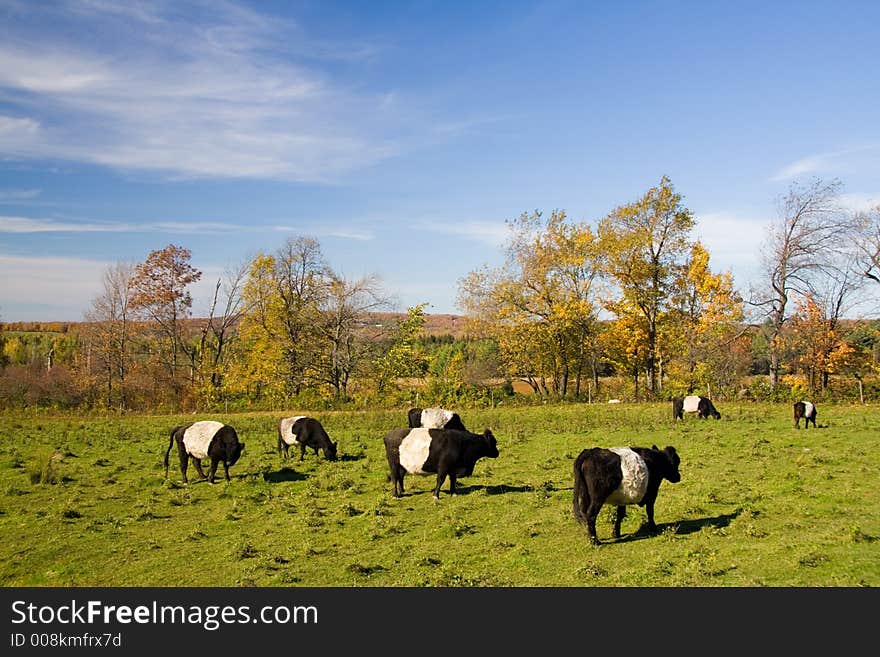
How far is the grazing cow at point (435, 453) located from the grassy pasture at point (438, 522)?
0.59m

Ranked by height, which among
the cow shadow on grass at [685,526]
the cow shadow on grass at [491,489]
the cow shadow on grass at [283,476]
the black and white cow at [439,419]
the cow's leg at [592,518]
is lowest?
the cow shadow on grass at [283,476]

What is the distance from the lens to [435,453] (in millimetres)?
15898

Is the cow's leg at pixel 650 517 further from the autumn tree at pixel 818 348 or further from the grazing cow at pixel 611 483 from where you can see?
the autumn tree at pixel 818 348

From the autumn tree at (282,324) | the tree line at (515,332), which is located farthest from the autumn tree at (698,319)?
the autumn tree at (282,324)

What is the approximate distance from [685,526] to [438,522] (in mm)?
4804

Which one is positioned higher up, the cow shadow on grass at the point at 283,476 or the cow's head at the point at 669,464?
the cow's head at the point at 669,464

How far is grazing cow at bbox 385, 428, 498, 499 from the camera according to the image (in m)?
15.8

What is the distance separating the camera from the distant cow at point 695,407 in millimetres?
31500

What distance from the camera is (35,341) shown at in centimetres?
10506

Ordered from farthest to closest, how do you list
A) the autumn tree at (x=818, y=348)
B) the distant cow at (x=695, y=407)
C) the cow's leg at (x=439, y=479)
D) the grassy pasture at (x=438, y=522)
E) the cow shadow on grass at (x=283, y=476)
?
the autumn tree at (x=818, y=348) < the distant cow at (x=695, y=407) < the cow shadow on grass at (x=283, y=476) < the cow's leg at (x=439, y=479) < the grassy pasture at (x=438, y=522)

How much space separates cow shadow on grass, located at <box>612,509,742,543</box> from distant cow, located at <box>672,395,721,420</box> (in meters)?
20.1

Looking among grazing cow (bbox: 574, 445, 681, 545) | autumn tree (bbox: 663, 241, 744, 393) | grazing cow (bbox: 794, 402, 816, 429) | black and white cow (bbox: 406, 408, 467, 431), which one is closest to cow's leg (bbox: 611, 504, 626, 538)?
grazing cow (bbox: 574, 445, 681, 545)

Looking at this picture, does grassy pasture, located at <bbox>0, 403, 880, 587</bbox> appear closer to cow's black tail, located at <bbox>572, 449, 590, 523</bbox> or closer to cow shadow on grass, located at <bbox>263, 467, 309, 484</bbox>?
cow shadow on grass, located at <bbox>263, 467, 309, 484</bbox>

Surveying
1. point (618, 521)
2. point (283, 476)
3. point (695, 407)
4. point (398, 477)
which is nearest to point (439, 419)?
point (283, 476)
